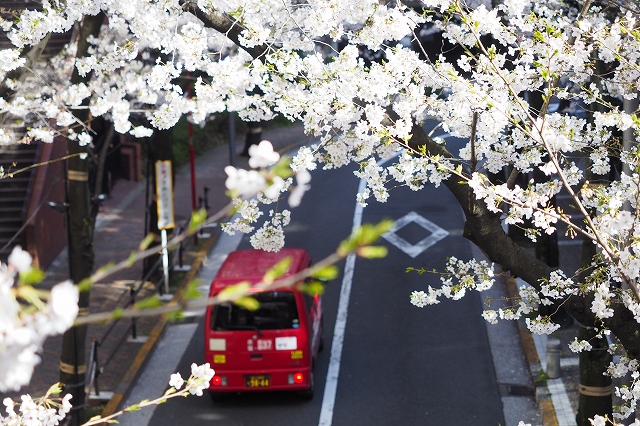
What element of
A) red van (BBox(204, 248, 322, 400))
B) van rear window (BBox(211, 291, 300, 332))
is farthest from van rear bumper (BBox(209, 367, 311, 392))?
van rear window (BBox(211, 291, 300, 332))

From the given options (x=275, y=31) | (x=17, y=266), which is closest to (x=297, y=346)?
(x=275, y=31)

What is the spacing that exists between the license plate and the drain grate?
10.4 feet

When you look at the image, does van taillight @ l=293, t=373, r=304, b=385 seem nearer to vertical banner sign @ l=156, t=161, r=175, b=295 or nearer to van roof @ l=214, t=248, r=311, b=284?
van roof @ l=214, t=248, r=311, b=284

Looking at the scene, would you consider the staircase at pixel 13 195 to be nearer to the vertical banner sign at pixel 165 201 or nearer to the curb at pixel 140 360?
the vertical banner sign at pixel 165 201

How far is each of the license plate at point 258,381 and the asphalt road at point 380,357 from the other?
0.43 m

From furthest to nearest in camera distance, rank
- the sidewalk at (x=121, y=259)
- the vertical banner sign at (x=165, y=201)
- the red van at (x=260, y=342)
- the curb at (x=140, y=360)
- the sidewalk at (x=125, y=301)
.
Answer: the vertical banner sign at (x=165, y=201) → the sidewalk at (x=121, y=259) → the sidewalk at (x=125, y=301) → the curb at (x=140, y=360) → the red van at (x=260, y=342)

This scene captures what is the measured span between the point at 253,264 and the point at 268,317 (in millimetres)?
1032

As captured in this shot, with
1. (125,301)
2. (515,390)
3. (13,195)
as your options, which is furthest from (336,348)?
(13,195)

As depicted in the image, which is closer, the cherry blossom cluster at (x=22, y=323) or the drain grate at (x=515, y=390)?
the cherry blossom cluster at (x=22, y=323)

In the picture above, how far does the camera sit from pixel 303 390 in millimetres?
12562

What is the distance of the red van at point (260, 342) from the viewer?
39.3 ft

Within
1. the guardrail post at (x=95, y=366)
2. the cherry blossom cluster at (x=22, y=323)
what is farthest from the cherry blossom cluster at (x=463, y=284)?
the guardrail post at (x=95, y=366)

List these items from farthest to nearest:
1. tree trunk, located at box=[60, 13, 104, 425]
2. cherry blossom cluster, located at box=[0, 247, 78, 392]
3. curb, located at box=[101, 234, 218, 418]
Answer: curb, located at box=[101, 234, 218, 418] → tree trunk, located at box=[60, 13, 104, 425] → cherry blossom cluster, located at box=[0, 247, 78, 392]

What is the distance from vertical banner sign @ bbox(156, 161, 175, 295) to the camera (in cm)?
1628
